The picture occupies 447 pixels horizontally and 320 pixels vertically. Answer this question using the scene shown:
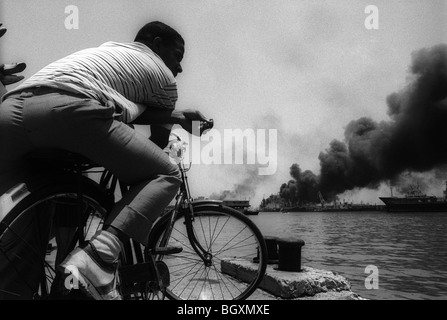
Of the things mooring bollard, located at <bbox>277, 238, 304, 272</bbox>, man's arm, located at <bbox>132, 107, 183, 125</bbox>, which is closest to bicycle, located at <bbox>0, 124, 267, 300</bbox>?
man's arm, located at <bbox>132, 107, 183, 125</bbox>

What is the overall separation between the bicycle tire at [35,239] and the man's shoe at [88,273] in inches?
11.4

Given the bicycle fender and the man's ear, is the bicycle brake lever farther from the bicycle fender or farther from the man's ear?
the bicycle fender

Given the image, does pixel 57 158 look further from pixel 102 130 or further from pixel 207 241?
pixel 207 241

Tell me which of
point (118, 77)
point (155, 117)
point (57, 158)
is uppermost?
point (118, 77)

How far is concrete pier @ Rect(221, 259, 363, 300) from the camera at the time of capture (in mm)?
3781

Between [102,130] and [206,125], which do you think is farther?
[206,125]

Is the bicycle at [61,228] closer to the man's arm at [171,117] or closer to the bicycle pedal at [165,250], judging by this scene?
the bicycle pedal at [165,250]

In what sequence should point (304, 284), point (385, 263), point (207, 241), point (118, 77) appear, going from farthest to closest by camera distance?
1. point (385, 263)
2. point (304, 284)
3. point (207, 241)
4. point (118, 77)

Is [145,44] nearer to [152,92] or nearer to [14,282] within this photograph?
[152,92]

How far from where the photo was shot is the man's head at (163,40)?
223 cm

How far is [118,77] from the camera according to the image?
1.93 metres

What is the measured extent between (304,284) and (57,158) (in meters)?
2.77

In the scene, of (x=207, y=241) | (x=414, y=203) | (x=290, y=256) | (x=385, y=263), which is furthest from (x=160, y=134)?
(x=414, y=203)

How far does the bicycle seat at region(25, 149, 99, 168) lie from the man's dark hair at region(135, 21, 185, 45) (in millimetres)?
744
